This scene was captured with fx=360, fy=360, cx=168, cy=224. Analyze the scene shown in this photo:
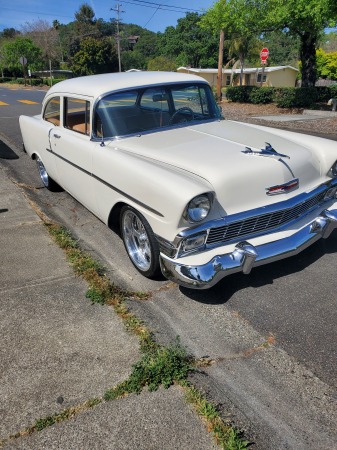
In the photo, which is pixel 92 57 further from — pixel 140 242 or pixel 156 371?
pixel 156 371

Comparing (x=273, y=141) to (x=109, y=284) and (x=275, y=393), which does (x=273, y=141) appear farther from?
(x=275, y=393)

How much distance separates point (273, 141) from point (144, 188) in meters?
1.41

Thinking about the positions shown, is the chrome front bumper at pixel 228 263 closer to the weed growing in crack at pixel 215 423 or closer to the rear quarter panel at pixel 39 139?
the weed growing in crack at pixel 215 423

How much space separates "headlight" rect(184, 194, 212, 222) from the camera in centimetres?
247

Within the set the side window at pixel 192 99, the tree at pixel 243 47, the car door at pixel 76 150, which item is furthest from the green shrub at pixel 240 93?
the tree at pixel 243 47

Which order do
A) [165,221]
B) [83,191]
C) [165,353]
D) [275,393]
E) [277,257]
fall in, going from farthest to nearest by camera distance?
[83,191] → [277,257] → [165,221] → [165,353] → [275,393]

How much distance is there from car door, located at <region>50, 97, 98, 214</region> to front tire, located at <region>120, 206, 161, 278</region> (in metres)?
0.56

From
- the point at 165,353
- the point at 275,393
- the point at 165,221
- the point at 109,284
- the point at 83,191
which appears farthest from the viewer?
the point at 83,191

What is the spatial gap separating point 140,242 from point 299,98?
1550 cm

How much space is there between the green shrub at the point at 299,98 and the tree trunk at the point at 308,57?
1082 millimetres

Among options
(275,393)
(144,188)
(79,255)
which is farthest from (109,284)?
(275,393)

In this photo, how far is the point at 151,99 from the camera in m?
3.82

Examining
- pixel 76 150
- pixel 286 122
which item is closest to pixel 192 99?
pixel 76 150

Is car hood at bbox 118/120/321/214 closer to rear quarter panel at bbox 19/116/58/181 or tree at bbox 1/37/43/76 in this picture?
rear quarter panel at bbox 19/116/58/181
